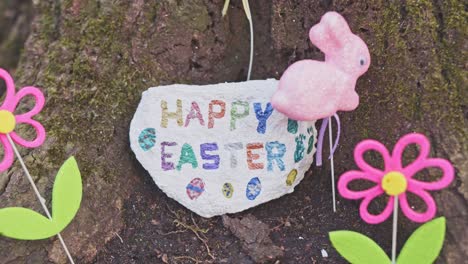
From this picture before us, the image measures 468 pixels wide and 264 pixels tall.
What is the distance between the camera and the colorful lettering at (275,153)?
1.64 meters

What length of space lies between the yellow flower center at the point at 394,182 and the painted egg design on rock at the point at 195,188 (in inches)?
19.7

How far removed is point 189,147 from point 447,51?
0.66 m

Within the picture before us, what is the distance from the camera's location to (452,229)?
145cm

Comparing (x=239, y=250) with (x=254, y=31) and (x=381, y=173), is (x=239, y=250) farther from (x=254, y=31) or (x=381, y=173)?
(x=254, y=31)

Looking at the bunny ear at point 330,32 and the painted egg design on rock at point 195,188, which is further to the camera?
the painted egg design on rock at point 195,188

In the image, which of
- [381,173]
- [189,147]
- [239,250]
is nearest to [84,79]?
[189,147]

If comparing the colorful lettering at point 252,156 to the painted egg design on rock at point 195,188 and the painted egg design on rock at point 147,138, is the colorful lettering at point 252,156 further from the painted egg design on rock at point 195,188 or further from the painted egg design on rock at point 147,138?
the painted egg design on rock at point 147,138

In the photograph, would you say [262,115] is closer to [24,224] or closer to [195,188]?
[195,188]

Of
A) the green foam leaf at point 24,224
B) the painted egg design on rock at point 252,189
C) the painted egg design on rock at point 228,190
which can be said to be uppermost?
the painted egg design on rock at point 252,189

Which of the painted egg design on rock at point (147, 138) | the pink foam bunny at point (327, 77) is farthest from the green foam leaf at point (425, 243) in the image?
the painted egg design on rock at point (147, 138)

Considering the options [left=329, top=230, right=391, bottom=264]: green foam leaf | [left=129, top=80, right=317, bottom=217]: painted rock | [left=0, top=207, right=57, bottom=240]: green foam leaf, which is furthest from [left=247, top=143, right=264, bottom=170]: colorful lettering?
[left=0, top=207, right=57, bottom=240]: green foam leaf

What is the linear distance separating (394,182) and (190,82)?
672mm

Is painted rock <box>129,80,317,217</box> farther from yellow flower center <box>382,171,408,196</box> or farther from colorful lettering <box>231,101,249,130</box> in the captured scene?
yellow flower center <box>382,171,408,196</box>

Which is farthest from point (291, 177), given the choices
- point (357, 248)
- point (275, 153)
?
point (357, 248)
